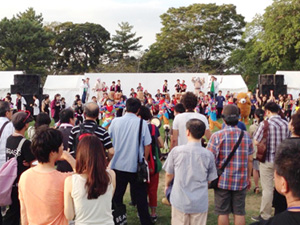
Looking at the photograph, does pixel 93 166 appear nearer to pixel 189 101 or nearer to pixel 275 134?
pixel 189 101

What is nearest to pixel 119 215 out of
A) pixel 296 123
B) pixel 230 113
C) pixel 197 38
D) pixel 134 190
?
pixel 134 190

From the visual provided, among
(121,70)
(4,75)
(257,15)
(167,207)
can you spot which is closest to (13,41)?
(121,70)

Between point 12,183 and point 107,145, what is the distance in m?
1.03

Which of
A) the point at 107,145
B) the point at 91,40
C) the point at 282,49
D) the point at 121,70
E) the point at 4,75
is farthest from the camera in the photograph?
the point at 91,40

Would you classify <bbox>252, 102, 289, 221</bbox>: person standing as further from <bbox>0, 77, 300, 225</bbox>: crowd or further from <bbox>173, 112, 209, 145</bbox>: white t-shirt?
<bbox>173, 112, 209, 145</bbox>: white t-shirt

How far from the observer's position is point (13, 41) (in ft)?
120

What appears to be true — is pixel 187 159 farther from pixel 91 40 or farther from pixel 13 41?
pixel 91 40

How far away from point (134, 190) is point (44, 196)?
2056 millimetres

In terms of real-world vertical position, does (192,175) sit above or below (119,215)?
above

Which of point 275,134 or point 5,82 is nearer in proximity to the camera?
point 275,134

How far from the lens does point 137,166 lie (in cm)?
436

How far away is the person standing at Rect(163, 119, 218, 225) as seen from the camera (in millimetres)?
3434

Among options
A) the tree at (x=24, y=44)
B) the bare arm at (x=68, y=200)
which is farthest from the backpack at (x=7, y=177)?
the tree at (x=24, y=44)

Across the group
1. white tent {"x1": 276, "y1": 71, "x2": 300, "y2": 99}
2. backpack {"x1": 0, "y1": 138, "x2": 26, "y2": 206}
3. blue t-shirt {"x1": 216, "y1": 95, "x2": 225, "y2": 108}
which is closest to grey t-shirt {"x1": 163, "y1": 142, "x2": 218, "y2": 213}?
backpack {"x1": 0, "y1": 138, "x2": 26, "y2": 206}
